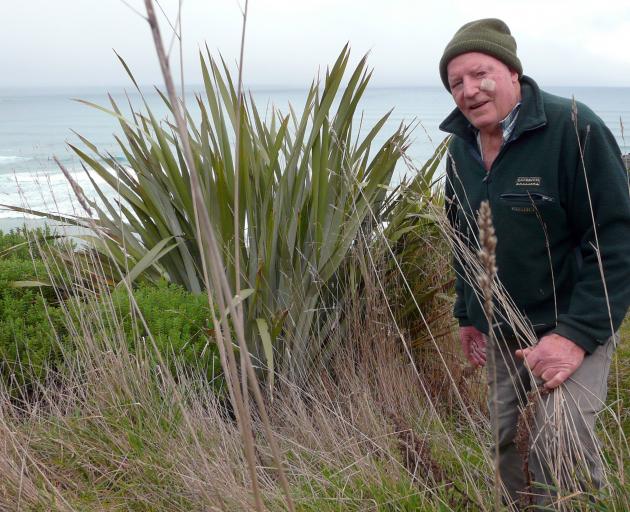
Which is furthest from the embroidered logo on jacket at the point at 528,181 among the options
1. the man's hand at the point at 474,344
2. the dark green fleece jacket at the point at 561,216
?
the man's hand at the point at 474,344

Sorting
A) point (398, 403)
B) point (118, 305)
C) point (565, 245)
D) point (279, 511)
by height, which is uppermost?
point (565, 245)

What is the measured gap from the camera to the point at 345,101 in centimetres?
426

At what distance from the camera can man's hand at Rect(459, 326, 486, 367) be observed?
9.96ft

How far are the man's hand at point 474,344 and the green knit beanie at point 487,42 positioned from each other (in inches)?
42.3

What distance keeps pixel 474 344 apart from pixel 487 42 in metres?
1.26

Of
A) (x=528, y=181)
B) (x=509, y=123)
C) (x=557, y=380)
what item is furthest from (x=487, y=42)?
(x=557, y=380)

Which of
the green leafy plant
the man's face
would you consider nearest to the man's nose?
the man's face

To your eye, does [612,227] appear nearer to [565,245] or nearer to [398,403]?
[565,245]

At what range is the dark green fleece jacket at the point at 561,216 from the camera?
2301 mm

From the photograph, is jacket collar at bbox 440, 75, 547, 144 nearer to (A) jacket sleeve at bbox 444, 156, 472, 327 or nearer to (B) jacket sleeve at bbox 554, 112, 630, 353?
(B) jacket sleeve at bbox 554, 112, 630, 353

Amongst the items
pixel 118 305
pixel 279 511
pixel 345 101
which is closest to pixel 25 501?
pixel 279 511

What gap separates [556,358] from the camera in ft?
7.57

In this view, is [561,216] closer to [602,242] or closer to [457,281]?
[602,242]

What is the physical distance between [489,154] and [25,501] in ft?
6.76
